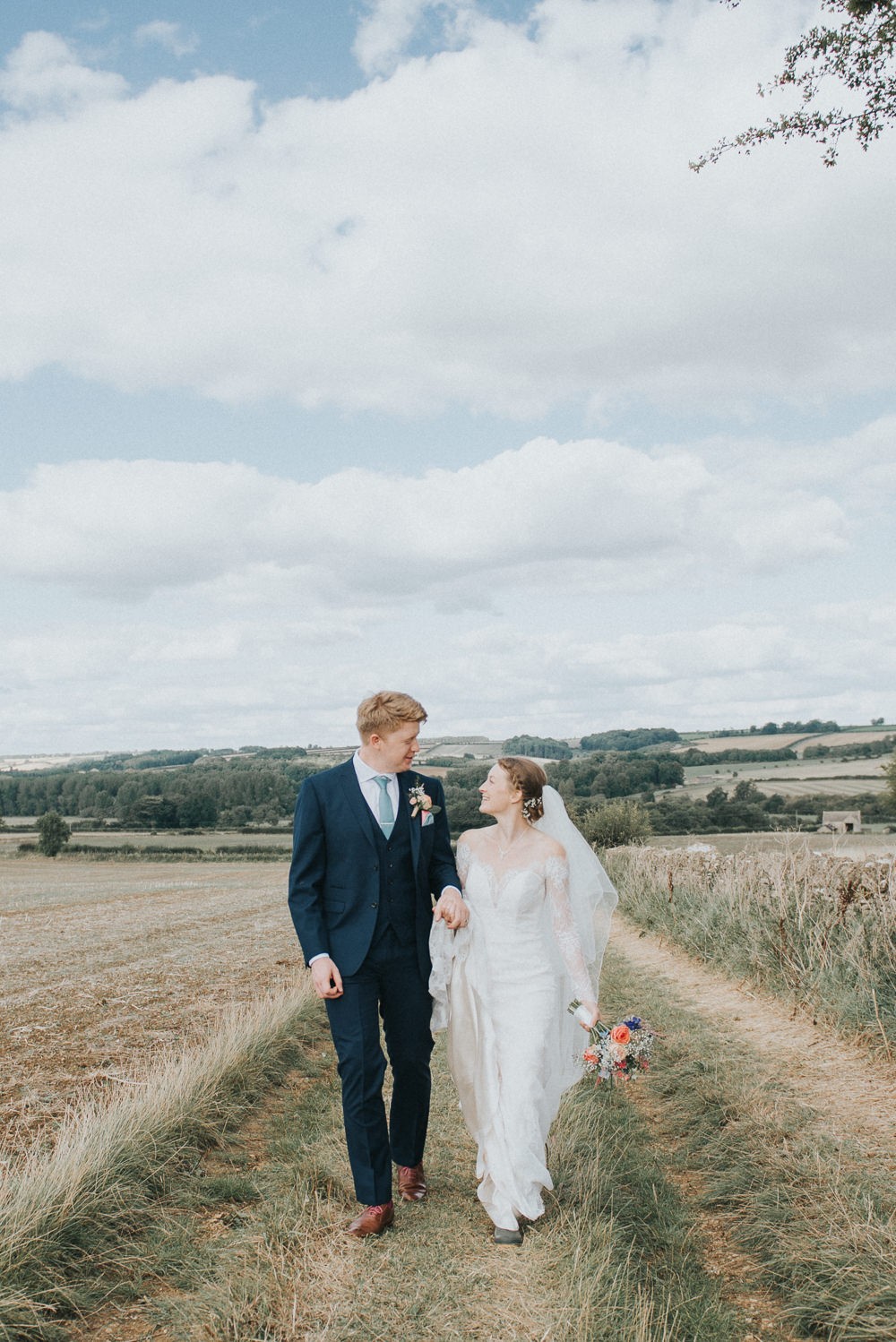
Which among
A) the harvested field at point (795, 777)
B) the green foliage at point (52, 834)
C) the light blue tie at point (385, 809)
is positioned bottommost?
the green foliage at point (52, 834)

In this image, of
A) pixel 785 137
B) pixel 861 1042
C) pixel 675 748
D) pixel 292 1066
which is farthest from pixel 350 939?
pixel 675 748

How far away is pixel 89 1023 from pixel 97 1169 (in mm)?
6846

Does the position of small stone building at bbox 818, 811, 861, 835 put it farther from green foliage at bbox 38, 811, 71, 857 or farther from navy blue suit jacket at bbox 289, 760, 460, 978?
green foliage at bbox 38, 811, 71, 857

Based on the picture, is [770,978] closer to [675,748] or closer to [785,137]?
[785,137]

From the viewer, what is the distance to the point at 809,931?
1086cm

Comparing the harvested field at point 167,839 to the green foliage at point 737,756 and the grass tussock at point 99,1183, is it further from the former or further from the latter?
the grass tussock at point 99,1183

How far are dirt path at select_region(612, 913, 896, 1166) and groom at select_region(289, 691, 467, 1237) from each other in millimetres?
2962

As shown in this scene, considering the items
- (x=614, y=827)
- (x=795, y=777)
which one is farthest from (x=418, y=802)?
(x=795, y=777)

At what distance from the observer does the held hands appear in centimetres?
496

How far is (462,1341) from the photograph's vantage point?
3.48 metres

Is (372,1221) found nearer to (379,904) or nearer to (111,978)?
(379,904)

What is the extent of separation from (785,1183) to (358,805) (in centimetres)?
311

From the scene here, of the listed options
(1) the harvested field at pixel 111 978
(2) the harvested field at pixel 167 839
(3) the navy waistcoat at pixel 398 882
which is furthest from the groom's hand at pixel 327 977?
(2) the harvested field at pixel 167 839

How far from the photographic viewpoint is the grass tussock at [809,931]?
894cm
